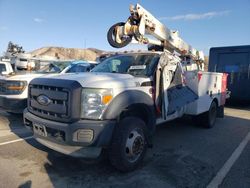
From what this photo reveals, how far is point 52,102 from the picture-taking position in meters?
4.13

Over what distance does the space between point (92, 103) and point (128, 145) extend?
898mm

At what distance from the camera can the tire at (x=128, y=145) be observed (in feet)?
13.1

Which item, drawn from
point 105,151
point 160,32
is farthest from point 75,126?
point 160,32

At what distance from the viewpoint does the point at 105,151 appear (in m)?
4.27

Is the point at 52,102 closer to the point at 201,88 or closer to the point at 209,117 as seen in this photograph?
the point at 201,88

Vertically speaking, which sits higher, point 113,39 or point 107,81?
point 113,39

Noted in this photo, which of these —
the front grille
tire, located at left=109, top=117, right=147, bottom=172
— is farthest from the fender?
the front grille

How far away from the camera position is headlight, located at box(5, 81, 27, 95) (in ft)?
23.2

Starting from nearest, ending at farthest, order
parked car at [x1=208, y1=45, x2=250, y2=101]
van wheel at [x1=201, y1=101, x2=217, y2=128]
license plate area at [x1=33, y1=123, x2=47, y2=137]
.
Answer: license plate area at [x1=33, y1=123, x2=47, y2=137] → van wheel at [x1=201, y1=101, x2=217, y2=128] → parked car at [x1=208, y1=45, x2=250, y2=101]

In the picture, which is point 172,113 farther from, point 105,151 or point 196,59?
point 196,59

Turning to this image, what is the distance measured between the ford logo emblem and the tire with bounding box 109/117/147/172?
1166mm

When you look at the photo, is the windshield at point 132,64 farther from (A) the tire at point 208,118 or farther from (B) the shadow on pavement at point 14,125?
(A) the tire at point 208,118

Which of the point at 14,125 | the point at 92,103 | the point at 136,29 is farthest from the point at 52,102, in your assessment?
the point at 14,125

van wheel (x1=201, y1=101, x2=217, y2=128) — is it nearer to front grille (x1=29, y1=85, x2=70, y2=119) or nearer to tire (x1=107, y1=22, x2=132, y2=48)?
tire (x1=107, y1=22, x2=132, y2=48)
